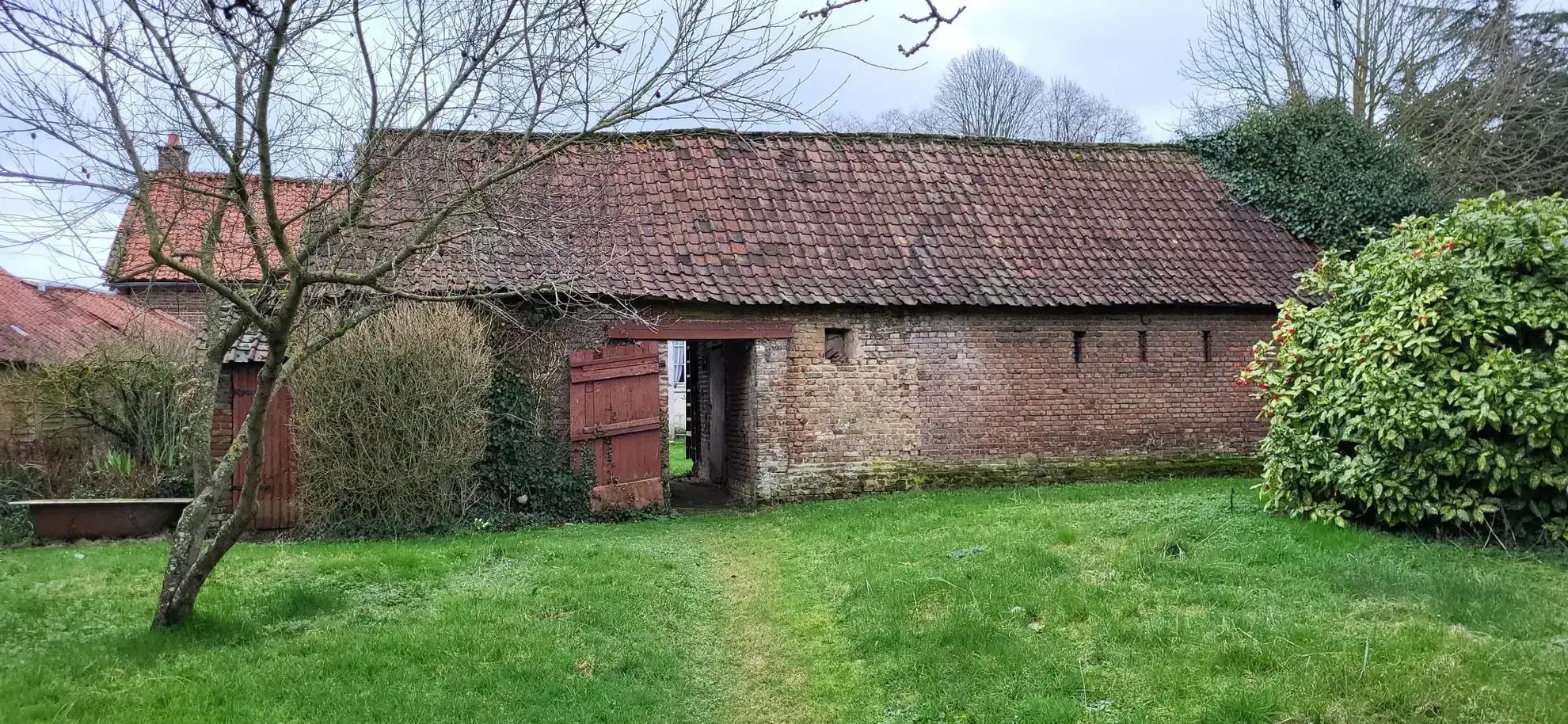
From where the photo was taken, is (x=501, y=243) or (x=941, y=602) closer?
(x=941, y=602)

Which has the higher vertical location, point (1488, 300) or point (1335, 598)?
point (1488, 300)

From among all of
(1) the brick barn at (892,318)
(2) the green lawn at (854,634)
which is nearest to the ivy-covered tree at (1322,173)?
(1) the brick barn at (892,318)

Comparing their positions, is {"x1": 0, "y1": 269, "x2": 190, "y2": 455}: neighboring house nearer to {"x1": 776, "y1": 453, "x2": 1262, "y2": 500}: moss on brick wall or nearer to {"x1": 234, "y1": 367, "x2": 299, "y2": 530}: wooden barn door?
{"x1": 234, "y1": 367, "x2": 299, "y2": 530}: wooden barn door

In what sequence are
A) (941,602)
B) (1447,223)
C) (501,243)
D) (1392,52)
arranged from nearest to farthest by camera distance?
(941,602) → (1447,223) → (501,243) → (1392,52)

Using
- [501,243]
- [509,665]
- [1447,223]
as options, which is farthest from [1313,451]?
[501,243]

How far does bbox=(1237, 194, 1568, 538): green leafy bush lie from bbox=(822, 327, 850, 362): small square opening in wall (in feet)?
18.2

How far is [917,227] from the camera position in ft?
45.5

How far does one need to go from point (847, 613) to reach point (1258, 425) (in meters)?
9.98

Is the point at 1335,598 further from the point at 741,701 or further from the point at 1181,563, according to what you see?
the point at 741,701

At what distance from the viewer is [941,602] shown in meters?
6.21

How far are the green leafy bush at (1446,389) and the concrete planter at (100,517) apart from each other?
11028 mm

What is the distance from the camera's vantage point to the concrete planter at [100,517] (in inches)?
400

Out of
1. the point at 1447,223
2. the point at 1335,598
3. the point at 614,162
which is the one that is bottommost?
the point at 1335,598

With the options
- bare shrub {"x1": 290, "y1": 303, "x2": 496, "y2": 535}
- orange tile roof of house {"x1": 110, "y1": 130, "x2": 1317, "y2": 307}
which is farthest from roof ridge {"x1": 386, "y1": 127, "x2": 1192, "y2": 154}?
bare shrub {"x1": 290, "y1": 303, "x2": 496, "y2": 535}
